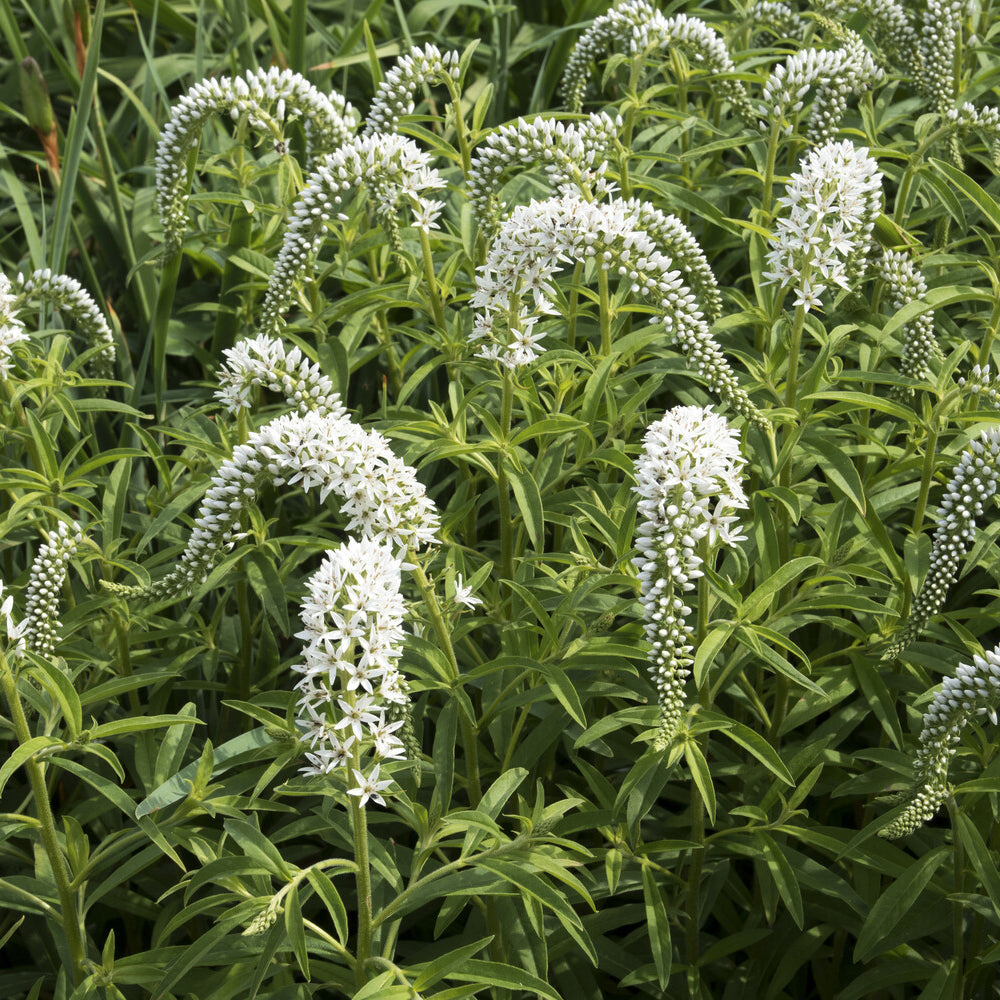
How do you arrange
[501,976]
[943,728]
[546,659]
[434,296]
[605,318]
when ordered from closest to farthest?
[501,976]
[943,728]
[546,659]
[605,318]
[434,296]

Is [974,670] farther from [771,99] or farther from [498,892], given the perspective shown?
[771,99]

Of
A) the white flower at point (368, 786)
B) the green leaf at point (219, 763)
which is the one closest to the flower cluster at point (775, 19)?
the green leaf at point (219, 763)

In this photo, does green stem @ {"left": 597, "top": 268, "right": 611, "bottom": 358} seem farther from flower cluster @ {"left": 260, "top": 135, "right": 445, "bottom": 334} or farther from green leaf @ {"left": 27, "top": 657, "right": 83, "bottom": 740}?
green leaf @ {"left": 27, "top": 657, "right": 83, "bottom": 740}

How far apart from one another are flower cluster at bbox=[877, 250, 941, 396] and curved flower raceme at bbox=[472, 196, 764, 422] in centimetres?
71

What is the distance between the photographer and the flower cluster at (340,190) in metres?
4.15

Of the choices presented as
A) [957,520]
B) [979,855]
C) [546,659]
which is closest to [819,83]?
[957,520]

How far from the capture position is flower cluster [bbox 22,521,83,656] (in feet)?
11.5

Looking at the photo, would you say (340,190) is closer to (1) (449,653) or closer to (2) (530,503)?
(2) (530,503)

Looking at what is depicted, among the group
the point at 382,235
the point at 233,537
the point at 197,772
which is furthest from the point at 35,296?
the point at 197,772

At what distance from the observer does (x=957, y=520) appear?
11.0ft

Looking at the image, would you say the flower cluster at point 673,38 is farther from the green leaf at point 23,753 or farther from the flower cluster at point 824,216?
the green leaf at point 23,753

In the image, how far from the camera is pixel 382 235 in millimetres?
4957

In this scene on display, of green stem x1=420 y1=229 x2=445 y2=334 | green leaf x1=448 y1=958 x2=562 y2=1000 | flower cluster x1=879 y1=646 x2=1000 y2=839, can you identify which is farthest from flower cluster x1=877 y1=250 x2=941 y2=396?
green leaf x1=448 y1=958 x2=562 y2=1000

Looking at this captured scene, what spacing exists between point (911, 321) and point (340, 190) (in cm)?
197
